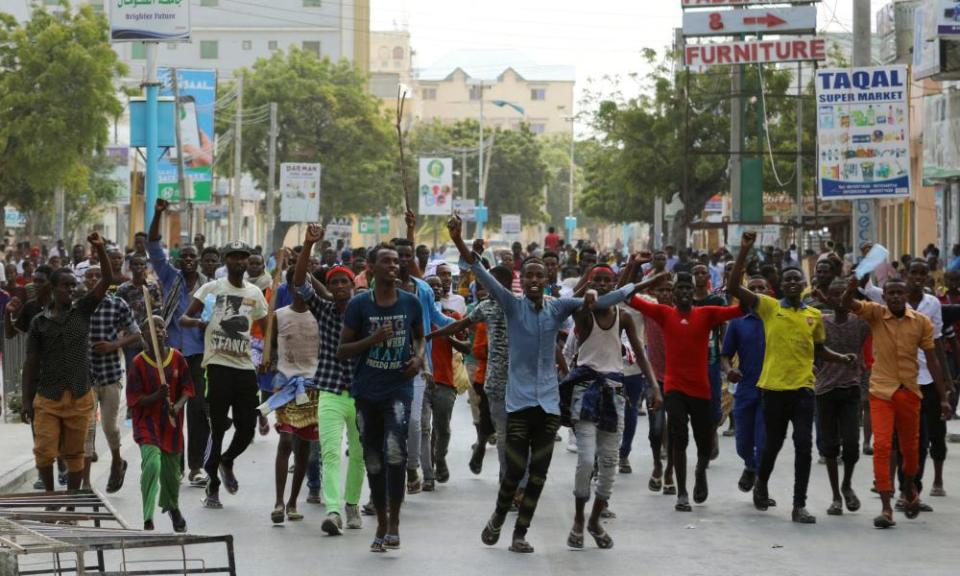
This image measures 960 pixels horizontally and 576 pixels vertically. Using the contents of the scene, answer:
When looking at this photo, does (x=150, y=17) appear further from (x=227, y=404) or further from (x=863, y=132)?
(x=227, y=404)

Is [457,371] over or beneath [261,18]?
beneath

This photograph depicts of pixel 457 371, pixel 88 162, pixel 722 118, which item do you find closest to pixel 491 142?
pixel 88 162

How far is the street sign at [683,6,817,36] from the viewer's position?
3588cm

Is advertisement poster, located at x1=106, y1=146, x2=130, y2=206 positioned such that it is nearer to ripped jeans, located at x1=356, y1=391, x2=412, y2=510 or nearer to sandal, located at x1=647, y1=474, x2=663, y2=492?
sandal, located at x1=647, y1=474, x2=663, y2=492

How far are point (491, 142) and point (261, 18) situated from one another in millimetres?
23881

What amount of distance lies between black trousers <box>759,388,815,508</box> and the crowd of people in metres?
0.01

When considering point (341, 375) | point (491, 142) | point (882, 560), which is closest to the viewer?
point (882, 560)

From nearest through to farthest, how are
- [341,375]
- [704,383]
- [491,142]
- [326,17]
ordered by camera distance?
1. [341,375]
2. [704,383]
3. [491,142]
4. [326,17]

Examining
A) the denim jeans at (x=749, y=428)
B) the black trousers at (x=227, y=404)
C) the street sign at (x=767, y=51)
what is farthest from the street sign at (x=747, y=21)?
the black trousers at (x=227, y=404)

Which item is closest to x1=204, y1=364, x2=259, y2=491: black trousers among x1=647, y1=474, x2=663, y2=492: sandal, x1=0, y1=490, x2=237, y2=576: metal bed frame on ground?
x1=647, y1=474, x2=663, y2=492: sandal

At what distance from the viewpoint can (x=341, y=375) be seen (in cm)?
1027

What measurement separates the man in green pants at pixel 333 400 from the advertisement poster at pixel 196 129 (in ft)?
126

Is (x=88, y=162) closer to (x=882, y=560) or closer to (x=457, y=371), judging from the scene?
(x=457, y=371)

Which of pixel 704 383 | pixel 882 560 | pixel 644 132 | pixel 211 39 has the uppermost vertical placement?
pixel 211 39
